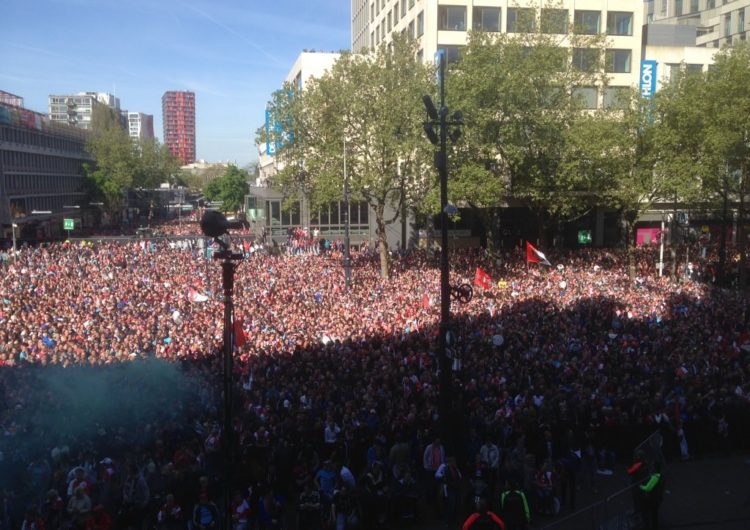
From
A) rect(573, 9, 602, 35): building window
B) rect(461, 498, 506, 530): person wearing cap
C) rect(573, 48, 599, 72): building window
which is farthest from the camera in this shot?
rect(573, 9, 602, 35): building window

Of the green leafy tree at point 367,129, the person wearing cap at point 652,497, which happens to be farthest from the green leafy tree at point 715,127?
the person wearing cap at point 652,497

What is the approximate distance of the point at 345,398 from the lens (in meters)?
13.9

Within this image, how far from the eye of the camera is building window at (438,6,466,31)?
140 feet

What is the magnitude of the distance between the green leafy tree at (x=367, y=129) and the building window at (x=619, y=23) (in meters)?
18.7

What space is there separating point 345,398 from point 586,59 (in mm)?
29827

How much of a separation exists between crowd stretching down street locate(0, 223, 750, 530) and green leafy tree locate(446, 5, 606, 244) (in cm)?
772

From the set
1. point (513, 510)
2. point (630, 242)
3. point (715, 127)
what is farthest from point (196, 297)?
point (715, 127)

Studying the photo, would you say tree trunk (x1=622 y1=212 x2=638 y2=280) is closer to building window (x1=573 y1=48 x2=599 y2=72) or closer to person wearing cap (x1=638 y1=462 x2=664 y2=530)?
building window (x1=573 y1=48 x2=599 y2=72)

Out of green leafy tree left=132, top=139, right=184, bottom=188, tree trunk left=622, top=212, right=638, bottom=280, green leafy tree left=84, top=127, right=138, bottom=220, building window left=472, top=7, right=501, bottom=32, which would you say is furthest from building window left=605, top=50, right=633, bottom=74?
green leafy tree left=132, top=139, right=184, bottom=188

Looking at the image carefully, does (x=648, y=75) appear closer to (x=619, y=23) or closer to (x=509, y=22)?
(x=619, y=23)

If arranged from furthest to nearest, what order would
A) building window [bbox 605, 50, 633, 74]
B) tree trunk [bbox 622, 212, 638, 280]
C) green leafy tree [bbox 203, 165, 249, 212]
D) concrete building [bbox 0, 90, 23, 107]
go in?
1. green leafy tree [bbox 203, 165, 249, 212]
2. concrete building [bbox 0, 90, 23, 107]
3. building window [bbox 605, 50, 633, 74]
4. tree trunk [bbox 622, 212, 638, 280]

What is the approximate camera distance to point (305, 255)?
124ft

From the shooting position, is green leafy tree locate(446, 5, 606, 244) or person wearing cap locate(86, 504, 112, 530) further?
green leafy tree locate(446, 5, 606, 244)

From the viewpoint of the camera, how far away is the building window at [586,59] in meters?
35.5
